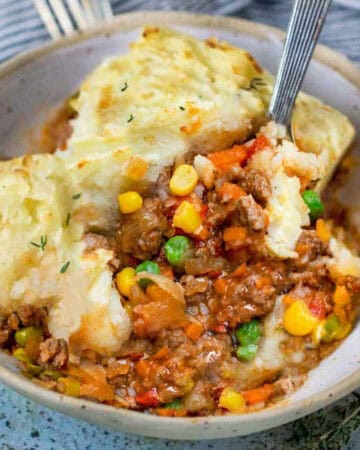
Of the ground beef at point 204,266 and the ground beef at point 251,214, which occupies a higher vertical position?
the ground beef at point 251,214

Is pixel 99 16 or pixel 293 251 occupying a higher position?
pixel 99 16

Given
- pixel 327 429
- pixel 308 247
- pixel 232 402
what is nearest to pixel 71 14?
pixel 308 247

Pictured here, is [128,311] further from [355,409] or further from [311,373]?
[355,409]

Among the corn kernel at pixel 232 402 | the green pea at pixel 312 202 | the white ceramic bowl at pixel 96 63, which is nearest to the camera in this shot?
the corn kernel at pixel 232 402

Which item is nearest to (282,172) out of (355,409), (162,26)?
(355,409)

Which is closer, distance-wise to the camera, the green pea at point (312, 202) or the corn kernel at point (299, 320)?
the corn kernel at point (299, 320)

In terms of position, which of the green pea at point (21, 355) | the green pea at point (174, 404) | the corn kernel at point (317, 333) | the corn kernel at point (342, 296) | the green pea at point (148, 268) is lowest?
the corn kernel at point (317, 333)

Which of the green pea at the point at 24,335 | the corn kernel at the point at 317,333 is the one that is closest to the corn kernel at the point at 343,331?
the corn kernel at the point at 317,333

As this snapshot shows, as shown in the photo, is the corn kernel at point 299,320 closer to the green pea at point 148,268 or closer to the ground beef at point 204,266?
the ground beef at point 204,266
